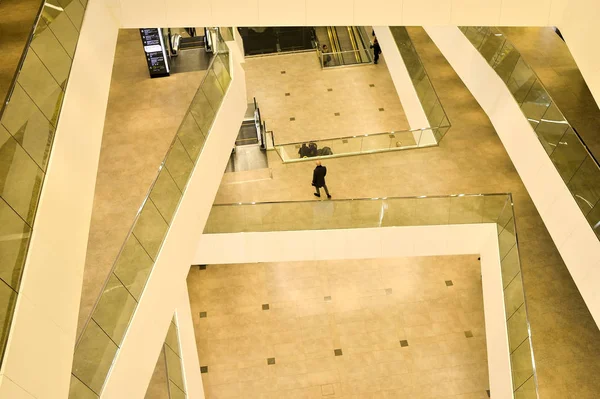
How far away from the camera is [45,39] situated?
5.22 m

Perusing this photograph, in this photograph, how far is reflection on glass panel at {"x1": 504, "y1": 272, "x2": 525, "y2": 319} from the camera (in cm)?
755

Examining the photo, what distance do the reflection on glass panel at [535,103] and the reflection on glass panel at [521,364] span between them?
3.31 metres

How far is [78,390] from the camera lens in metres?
5.06

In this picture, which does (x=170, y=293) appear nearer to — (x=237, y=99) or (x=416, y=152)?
(x=237, y=99)

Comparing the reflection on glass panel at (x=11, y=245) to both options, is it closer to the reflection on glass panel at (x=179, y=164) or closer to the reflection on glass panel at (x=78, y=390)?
the reflection on glass panel at (x=78, y=390)

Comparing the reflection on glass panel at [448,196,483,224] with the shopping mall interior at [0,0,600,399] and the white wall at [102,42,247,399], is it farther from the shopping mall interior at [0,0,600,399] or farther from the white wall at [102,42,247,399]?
the white wall at [102,42,247,399]

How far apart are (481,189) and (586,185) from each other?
368 centimetres

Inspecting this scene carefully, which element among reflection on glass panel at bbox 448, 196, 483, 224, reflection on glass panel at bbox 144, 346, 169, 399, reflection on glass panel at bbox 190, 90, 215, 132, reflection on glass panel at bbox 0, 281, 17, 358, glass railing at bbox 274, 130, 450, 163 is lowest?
reflection on glass panel at bbox 144, 346, 169, 399

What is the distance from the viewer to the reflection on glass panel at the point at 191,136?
760 centimetres

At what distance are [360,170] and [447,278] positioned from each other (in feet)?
10.1

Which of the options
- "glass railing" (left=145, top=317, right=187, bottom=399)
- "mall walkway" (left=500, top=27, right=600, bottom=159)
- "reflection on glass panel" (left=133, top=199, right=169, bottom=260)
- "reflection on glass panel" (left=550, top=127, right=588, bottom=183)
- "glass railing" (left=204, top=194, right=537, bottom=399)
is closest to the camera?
"reflection on glass panel" (left=133, top=199, right=169, bottom=260)

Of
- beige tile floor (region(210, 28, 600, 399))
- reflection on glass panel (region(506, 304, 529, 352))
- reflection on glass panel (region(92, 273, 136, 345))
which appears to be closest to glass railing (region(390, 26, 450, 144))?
beige tile floor (region(210, 28, 600, 399))

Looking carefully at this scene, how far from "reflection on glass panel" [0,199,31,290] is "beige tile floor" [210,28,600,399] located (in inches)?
278

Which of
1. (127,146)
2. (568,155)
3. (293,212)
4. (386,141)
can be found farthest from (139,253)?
(386,141)
